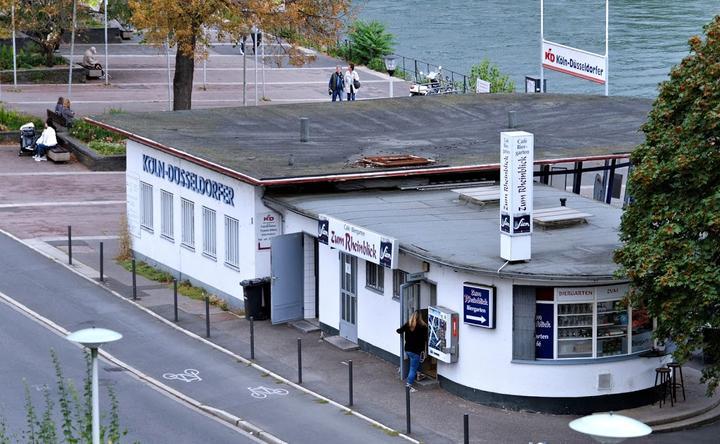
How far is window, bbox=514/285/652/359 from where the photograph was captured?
80.4 feet

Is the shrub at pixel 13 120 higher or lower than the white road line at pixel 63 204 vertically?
higher

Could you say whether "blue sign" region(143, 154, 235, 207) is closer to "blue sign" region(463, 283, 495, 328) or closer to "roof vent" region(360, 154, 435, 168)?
"roof vent" region(360, 154, 435, 168)

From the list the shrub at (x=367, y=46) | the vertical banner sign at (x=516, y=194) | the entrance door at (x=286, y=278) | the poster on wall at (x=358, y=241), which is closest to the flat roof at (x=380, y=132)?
the entrance door at (x=286, y=278)

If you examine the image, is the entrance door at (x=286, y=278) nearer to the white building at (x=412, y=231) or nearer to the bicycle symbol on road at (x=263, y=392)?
the white building at (x=412, y=231)

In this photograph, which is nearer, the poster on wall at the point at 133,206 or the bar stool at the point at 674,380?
the bar stool at the point at 674,380

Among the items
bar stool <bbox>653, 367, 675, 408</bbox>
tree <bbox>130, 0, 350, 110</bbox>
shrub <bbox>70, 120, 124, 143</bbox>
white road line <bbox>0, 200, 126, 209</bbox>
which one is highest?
tree <bbox>130, 0, 350, 110</bbox>

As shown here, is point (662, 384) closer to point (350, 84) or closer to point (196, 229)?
point (196, 229)

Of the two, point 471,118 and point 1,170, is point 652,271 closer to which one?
point 471,118

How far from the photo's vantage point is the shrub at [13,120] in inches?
2012

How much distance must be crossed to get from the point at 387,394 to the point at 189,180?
30.2 feet

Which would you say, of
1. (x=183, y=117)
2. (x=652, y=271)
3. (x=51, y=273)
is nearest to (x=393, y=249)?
(x=652, y=271)

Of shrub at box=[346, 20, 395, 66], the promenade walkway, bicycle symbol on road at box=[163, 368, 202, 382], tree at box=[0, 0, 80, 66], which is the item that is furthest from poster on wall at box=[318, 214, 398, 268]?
shrub at box=[346, 20, 395, 66]

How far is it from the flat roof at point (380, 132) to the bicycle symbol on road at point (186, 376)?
A: 14.2 feet

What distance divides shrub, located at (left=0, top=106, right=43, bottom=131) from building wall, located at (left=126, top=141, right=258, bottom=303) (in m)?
16.3
